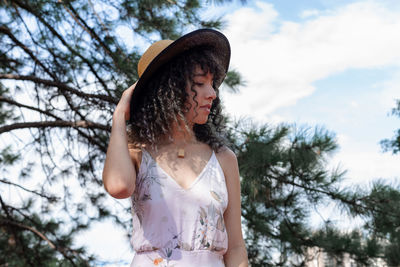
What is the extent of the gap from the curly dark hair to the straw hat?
2cm

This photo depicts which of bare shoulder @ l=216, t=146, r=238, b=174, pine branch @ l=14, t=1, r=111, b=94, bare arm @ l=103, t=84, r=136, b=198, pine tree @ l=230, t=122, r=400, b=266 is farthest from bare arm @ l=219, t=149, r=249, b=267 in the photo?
pine branch @ l=14, t=1, r=111, b=94

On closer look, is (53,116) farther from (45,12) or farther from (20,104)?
(45,12)

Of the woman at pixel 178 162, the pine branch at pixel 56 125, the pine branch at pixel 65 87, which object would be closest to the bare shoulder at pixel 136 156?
the woman at pixel 178 162

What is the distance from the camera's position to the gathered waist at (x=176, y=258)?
3.80 feet

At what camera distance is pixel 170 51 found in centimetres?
131

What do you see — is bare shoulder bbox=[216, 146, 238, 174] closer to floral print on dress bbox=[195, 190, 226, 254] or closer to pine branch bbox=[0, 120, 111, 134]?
floral print on dress bbox=[195, 190, 226, 254]

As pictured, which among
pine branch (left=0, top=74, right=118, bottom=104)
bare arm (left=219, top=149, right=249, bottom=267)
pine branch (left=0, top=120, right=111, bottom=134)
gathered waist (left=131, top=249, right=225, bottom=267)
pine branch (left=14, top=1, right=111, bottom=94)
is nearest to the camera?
gathered waist (left=131, top=249, right=225, bottom=267)

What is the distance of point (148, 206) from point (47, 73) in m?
2.41

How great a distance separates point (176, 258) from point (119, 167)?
260mm

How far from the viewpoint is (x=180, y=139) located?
1349mm

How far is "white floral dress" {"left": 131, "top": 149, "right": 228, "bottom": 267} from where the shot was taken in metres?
1.18

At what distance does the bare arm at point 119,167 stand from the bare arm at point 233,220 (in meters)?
0.27

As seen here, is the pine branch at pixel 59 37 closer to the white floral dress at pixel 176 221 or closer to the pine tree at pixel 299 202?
the pine tree at pixel 299 202

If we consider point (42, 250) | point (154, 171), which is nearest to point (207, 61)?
point (154, 171)
